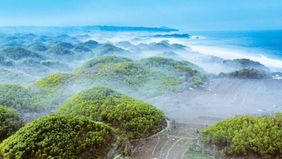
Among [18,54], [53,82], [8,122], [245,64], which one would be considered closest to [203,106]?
Result: [8,122]

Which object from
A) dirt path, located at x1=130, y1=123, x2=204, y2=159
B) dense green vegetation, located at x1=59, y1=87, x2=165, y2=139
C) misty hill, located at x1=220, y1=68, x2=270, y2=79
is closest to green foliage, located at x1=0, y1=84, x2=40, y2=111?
dense green vegetation, located at x1=59, y1=87, x2=165, y2=139

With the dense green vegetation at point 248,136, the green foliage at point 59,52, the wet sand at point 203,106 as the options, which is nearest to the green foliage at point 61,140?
the wet sand at point 203,106

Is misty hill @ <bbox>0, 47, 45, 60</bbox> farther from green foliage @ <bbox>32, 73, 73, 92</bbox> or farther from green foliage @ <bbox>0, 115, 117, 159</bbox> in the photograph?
green foliage @ <bbox>0, 115, 117, 159</bbox>

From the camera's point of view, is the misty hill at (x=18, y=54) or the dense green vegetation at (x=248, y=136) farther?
the misty hill at (x=18, y=54)

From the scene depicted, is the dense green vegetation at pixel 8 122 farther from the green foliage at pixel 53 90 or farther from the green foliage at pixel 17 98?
the green foliage at pixel 53 90

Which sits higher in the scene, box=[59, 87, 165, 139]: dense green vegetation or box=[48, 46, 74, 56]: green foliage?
box=[59, 87, 165, 139]: dense green vegetation

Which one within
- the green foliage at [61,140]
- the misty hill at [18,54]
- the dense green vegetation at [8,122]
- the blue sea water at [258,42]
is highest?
the blue sea water at [258,42]

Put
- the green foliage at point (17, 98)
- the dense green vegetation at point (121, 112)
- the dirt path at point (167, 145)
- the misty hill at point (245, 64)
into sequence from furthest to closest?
the misty hill at point (245, 64)
the green foliage at point (17, 98)
the dense green vegetation at point (121, 112)
the dirt path at point (167, 145)
